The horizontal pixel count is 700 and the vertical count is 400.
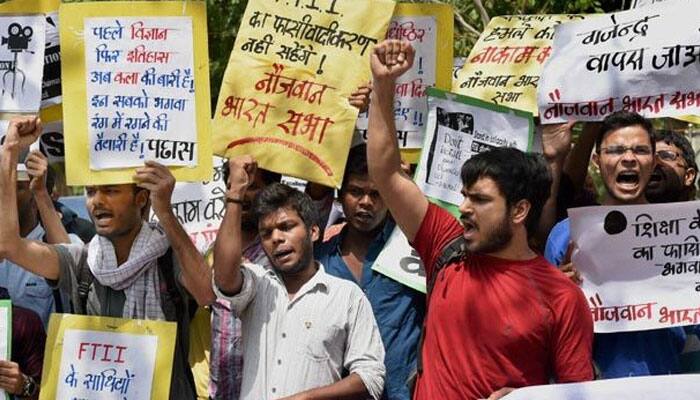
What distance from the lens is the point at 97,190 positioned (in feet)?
20.7

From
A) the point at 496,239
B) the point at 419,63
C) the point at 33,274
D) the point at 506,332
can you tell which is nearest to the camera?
the point at 506,332

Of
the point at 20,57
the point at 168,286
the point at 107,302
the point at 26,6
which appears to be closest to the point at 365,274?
the point at 168,286

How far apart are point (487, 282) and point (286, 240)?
0.99m

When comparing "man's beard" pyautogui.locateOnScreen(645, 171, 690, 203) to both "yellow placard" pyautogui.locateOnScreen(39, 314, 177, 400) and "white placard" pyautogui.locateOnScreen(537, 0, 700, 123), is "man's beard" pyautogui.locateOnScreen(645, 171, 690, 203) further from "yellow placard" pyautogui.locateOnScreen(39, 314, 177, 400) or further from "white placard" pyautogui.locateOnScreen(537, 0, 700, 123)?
"yellow placard" pyautogui.locateOnScreen(39, 314, 177, 400)

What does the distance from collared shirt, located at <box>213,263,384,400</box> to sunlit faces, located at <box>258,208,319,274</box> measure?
0.08 m

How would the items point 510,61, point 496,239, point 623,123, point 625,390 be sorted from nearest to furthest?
point 625,390, point 496,239, point 623,123, point 510,61

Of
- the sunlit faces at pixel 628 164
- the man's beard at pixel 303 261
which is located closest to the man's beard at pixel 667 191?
the sunlit faces at pixel 628 164

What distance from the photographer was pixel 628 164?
6.14 m

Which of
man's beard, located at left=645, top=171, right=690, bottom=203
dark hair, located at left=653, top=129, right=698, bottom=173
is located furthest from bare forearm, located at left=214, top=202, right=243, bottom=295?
dark hair, located at left=653, top=129, right=698, bottom=173

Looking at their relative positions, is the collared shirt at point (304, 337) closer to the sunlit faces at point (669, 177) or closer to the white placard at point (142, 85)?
the white placard at point (142, 85)

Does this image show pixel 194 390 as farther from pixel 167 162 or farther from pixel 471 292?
pixel 471 292

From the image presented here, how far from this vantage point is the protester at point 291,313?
20.0ft

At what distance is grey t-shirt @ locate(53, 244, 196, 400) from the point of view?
6.26m

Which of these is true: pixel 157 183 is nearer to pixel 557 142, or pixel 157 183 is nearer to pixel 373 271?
pixel 373 271
